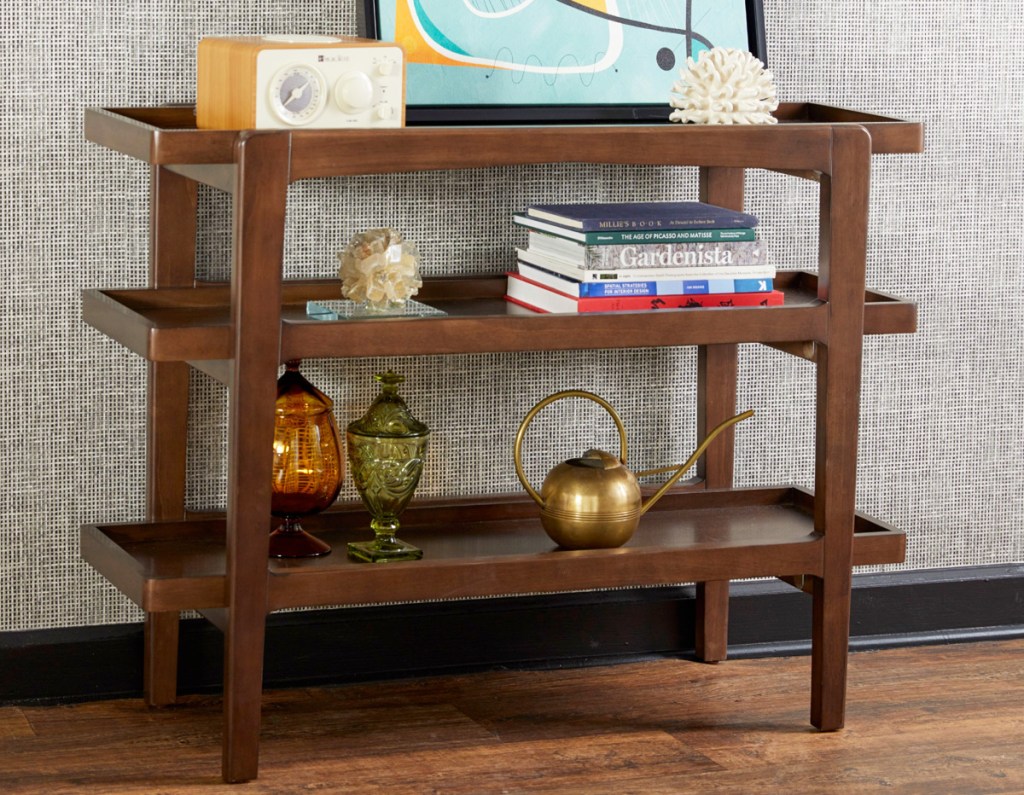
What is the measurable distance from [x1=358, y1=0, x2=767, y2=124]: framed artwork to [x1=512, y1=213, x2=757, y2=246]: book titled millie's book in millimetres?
235

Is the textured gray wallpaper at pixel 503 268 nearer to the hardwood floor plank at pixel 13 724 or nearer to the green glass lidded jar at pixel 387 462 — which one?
the hardwood floor plank at pixel 13 724

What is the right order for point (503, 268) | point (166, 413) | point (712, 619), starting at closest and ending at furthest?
point (166, 413) < point (503, 268) < point (712, 619)

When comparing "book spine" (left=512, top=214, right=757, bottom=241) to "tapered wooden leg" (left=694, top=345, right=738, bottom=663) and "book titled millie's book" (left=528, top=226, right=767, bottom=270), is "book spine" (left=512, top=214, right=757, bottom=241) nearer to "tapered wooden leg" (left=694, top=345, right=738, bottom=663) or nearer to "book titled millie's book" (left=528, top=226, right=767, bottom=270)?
"book titled millie's book" (left=528, top=226, right=767, bottom=270)

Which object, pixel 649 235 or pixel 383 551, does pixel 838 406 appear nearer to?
pixel 649 235

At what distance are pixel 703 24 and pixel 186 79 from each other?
855 millimetres

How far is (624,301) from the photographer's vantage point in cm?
239

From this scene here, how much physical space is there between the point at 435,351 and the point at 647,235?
1.26 feet

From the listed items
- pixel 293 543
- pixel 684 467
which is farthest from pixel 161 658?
pixel 684 467

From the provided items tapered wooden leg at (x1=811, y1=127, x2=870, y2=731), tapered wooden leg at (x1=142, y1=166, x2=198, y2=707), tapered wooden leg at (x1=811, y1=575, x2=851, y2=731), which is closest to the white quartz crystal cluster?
tapered wooden leg at (x1=142, y1=166, x2=198, y2=707)

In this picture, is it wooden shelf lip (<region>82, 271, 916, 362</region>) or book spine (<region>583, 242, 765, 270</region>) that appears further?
book spine (<region>583, 242, 765, 270</region>)

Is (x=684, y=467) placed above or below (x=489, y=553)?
above

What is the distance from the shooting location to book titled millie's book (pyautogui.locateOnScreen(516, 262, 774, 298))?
2.37 m

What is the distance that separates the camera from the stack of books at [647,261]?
7.80 feet

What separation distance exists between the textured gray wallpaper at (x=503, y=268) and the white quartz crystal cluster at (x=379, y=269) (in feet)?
1.02
